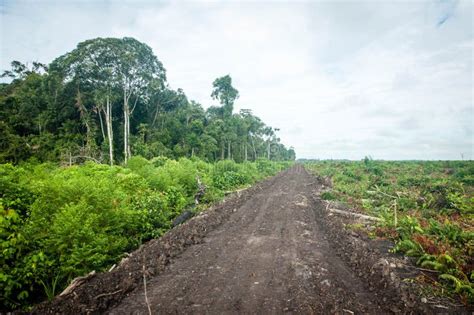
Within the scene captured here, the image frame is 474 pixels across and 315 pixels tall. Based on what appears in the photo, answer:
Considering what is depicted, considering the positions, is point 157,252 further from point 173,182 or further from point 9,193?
point 173,182

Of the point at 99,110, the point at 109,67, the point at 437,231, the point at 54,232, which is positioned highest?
the point at 109,67

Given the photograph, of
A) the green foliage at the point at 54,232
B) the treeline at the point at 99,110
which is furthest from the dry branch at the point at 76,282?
the treeline at the point at 99,110

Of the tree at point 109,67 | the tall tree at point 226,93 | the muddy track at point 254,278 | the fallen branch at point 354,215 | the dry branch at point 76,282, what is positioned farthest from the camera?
the tall tree at point 226,93

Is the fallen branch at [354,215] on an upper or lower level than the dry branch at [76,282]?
lower

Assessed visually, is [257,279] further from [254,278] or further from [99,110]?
[99,110]

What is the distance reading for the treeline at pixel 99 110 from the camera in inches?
1025

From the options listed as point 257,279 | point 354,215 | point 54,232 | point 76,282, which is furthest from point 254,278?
point 354,215

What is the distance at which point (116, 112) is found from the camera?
3712 cm

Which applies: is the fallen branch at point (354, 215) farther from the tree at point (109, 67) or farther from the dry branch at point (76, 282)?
the tree at point (109, 67)

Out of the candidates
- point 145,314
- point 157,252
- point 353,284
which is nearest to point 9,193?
point 157,252

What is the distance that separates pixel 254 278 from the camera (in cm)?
482

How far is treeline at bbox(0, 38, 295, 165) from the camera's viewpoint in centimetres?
2605

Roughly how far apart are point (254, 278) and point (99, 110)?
3057 centimetres

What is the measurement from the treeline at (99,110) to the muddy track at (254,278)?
59.2 ft
